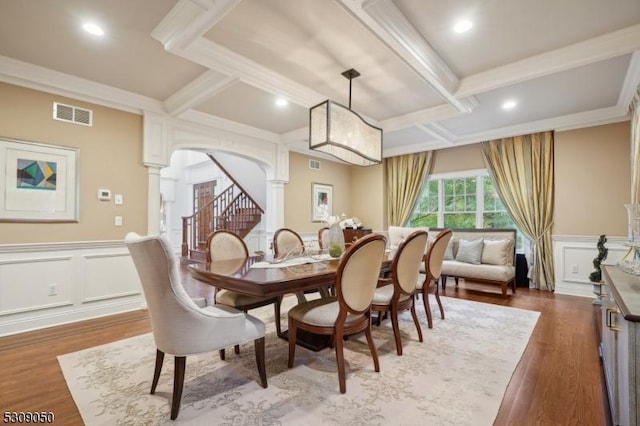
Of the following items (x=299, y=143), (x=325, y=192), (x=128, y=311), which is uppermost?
(x=299, y=143)

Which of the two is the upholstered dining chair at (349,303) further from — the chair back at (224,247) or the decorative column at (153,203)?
the decorative column at (153,203)

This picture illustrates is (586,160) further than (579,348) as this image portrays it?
Yes

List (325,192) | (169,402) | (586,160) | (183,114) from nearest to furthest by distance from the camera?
(169,402)
(183,114)
(586,160)
(325,192)

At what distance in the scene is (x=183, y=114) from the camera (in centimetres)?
402

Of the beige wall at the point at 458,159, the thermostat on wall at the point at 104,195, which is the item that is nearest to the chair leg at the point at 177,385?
the thermostat on wall at the point at 104,195

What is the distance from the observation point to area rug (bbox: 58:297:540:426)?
1.69 metres

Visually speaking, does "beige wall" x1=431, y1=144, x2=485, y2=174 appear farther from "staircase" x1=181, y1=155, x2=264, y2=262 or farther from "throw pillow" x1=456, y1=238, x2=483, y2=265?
"staircase" x1=181, y1=155, x2=264, y2=262

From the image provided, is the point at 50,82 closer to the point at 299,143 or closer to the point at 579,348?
the point at 299,143

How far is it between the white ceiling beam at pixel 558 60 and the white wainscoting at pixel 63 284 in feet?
14.9

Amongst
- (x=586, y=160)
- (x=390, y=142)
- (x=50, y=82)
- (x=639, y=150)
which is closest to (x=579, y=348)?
(x=639, y=150)

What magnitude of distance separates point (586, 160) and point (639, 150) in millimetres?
1538

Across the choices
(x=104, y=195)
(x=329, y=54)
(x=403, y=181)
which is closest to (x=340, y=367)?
(x=329, y=54)

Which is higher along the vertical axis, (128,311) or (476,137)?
(476,137)

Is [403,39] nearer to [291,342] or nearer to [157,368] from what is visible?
[291,342]
